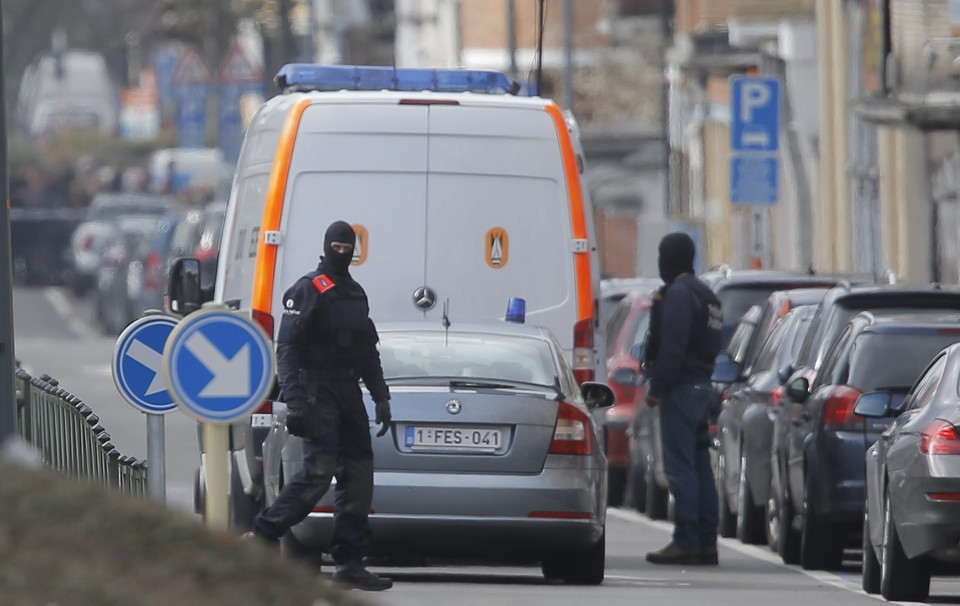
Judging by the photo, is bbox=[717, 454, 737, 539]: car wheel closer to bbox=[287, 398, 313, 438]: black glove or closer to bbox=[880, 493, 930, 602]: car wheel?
bbox=[880, 493, 930, 602]: car wheel

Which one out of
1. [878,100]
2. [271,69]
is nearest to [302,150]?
[878,100]

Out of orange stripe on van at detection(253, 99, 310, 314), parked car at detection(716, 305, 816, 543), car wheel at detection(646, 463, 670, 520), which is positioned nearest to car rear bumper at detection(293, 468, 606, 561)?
orange stripe on van at detection(253, 99, 310, 314)

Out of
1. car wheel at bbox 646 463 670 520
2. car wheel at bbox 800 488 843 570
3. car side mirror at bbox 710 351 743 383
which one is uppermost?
car side mirror at bbox 710 351 743 383

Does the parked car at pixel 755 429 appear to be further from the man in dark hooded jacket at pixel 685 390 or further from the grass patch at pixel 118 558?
the grass patch at pixel 118 558

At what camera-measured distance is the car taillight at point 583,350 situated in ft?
48.1

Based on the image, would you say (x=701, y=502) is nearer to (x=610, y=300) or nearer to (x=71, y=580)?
(x=610, y=300)

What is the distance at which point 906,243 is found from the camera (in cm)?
3400

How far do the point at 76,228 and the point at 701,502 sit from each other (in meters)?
39.2

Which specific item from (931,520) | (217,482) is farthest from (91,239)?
(217,482)

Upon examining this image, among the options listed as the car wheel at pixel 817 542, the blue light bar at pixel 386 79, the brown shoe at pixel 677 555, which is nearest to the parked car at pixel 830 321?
the car wheel at pixel 817 542

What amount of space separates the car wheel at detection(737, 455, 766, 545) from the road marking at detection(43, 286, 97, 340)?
85.4 ft

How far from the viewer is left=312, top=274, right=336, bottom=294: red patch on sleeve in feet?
40.5

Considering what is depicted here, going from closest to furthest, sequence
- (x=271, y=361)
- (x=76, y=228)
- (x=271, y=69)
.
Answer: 1. (x=271, y=361)
2. (x=76, y=228)
3. (x=271, y=69)

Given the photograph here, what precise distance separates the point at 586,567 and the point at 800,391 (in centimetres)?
225
